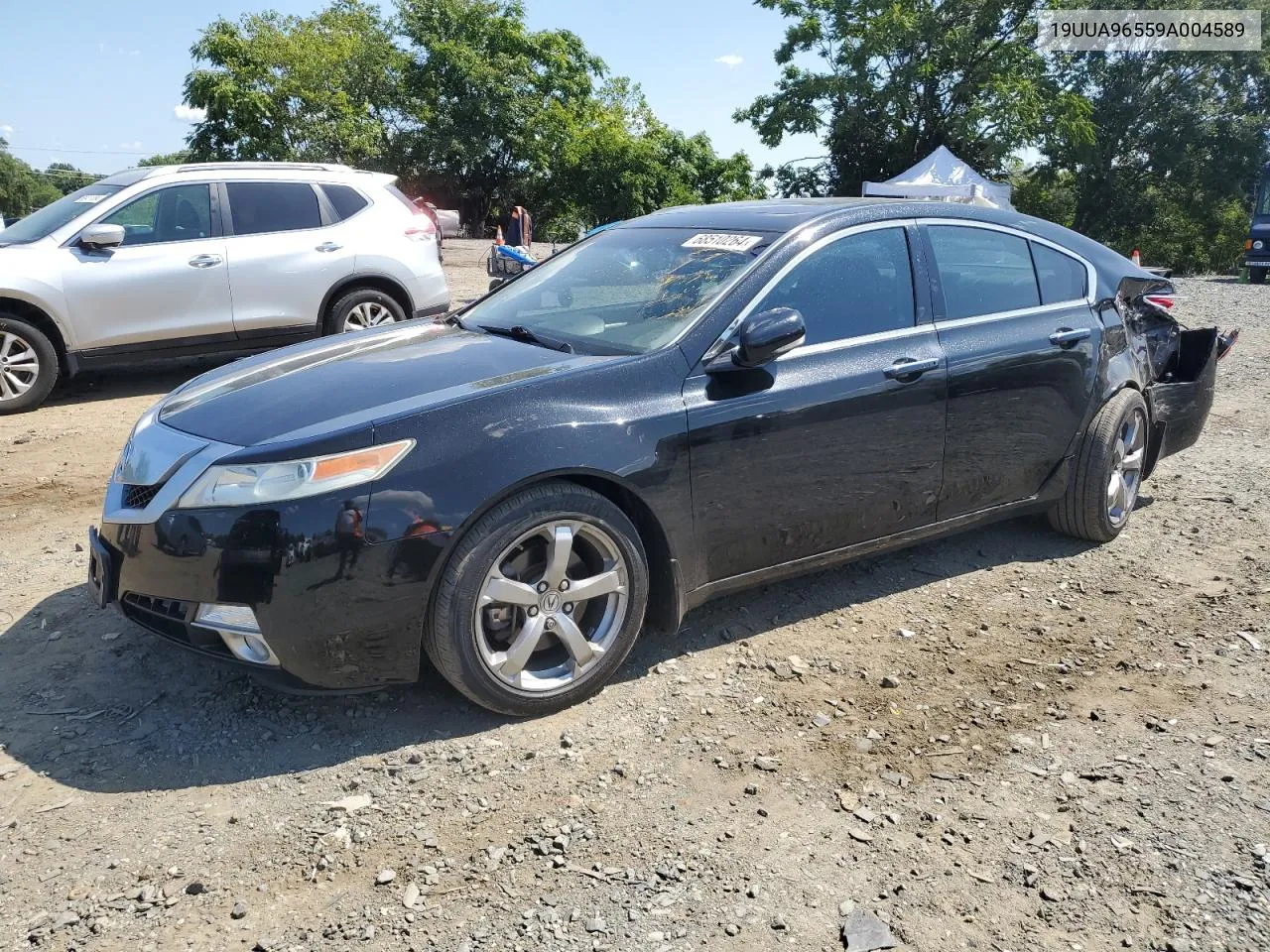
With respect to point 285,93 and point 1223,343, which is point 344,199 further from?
point 285,93

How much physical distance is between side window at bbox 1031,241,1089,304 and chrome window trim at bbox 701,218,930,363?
2.78 ft

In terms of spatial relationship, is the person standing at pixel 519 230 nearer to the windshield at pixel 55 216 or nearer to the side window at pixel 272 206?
the side window at pixel 272 206

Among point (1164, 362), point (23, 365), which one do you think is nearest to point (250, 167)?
point (23, 365)

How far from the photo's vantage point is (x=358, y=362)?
3.84m

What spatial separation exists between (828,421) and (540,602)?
51.8 inches

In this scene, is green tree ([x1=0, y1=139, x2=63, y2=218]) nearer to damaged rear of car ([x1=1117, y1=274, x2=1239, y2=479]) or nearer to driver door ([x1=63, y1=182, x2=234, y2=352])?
driver door ([x1=63, y1=182, x2=234, y2=352])

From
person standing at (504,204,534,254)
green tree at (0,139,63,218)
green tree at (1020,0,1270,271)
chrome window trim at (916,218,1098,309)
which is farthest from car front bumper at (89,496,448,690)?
green tree at (0,139,63,218)

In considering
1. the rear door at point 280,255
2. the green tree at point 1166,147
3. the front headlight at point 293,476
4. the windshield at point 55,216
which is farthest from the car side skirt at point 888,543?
the green tree at point 1166,147

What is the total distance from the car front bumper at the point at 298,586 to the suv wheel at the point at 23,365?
561 cm

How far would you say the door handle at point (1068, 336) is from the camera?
4.65m

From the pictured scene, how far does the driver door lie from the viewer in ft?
26.2

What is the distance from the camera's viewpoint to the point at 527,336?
4.05 m

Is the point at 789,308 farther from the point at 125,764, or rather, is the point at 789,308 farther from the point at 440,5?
the point at 440,5

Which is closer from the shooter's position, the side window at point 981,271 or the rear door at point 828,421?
the rear door at point 828,421
